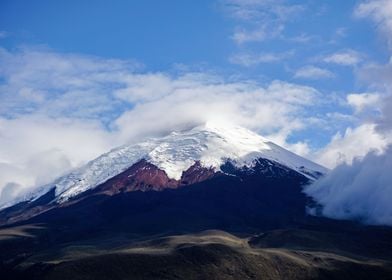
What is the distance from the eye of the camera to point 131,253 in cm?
18738

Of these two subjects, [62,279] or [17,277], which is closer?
[62,279]

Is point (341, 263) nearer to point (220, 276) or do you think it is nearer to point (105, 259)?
point (220, 276)

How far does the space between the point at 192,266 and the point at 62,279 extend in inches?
1377

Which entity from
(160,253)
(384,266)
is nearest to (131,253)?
(160,253)

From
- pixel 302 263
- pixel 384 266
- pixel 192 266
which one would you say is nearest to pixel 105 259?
pixel 192 266

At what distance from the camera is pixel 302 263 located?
18725cm

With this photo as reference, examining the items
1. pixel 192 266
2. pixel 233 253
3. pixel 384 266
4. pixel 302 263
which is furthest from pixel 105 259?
pixel 384 266

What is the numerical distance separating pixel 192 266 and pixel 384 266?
60016 millimetres

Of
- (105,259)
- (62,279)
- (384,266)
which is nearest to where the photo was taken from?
(62,279)

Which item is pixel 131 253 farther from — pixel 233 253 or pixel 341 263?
pixel 341 263

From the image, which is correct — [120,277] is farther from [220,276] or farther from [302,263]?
[302,263]

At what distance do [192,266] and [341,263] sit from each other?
149 ft

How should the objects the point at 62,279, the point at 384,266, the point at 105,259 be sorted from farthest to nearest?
1. the point at 384,266
2. the point at 105,259
3. the point at 62,279

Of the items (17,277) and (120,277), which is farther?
(17,277)
